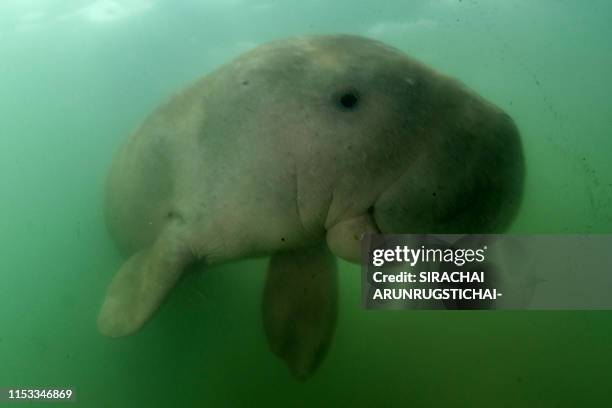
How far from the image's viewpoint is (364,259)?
10.5 feet

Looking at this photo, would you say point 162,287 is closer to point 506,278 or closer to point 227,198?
point 227,198

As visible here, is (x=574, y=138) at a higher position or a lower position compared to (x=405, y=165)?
higher

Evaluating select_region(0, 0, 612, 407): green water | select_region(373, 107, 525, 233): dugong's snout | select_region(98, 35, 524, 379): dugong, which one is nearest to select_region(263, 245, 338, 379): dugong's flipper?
select_region(0, 0, 612, 407): green water

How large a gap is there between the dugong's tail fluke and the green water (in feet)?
1.89

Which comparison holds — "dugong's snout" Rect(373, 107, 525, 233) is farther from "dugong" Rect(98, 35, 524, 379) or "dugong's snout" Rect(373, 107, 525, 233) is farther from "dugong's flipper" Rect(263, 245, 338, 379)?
"dugong's flipper" Rect(263, 245, 338, 379)

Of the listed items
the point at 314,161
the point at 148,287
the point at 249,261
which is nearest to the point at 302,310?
the point at 249,261

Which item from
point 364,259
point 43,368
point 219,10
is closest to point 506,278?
point 364,259

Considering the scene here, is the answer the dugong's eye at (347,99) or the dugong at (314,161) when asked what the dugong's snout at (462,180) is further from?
the dugong's eye at (347,99)

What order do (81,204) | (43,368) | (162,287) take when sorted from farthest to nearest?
1. (81,204)
2. (43,368)
3. (162,287)

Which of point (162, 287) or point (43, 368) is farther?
point (43, 368)

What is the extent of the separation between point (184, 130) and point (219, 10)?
122 inches

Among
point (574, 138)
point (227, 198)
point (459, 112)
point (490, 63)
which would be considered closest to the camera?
point (459, 112)

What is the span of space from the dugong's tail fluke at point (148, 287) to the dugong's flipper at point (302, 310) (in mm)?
929

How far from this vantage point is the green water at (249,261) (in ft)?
14.3
